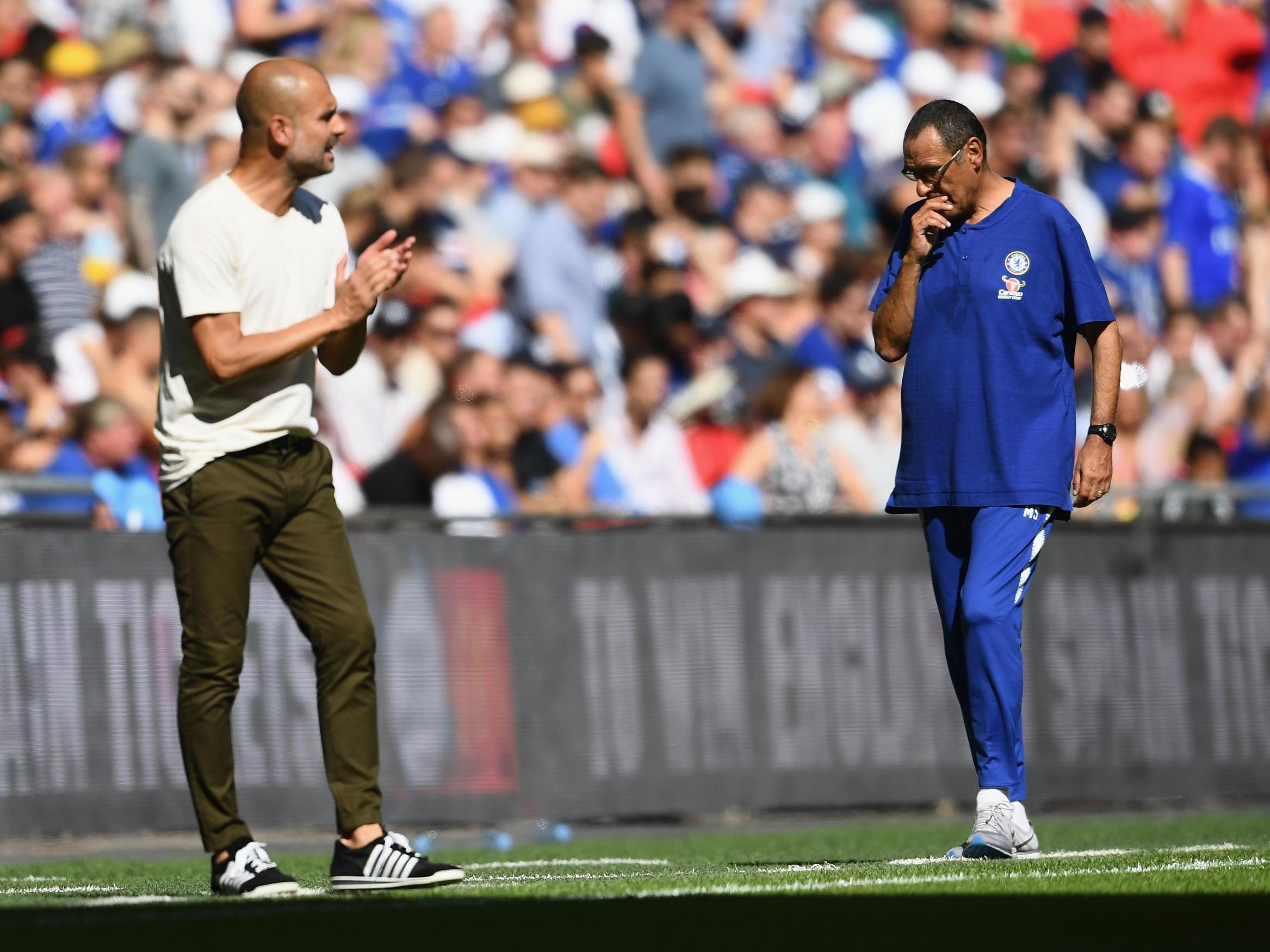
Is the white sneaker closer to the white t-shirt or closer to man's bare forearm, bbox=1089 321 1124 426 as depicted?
man's bare forearm, bbox=1089 321 1124 426

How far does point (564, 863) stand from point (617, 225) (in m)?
6.69

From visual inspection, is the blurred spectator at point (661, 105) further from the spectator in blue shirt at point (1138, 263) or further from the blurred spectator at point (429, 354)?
the spectator in blue shirt at point (1138, 263)

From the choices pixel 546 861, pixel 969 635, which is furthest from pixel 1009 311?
pixel 546 861

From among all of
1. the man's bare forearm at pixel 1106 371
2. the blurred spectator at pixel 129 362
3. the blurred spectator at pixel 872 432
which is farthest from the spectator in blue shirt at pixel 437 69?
the man's bare forearm at pixel 1106 371

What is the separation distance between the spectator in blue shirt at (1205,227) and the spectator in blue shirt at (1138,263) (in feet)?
0.51

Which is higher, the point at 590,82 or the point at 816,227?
the point at 590,82

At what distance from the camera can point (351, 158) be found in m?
13.1

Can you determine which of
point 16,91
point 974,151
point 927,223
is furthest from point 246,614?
point 16,91

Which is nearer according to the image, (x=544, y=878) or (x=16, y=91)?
(x=544, y=878)

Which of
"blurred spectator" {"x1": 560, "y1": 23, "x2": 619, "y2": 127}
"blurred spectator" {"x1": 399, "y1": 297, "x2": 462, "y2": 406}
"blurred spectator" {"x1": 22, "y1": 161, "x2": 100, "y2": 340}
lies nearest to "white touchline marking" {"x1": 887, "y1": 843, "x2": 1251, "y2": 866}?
"blurred spectator" {"x1": 399, "y1": 297, "x2": 462, "y2": 406}

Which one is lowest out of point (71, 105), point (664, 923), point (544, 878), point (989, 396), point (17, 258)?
point (544, 878)

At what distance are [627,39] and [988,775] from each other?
352 inches

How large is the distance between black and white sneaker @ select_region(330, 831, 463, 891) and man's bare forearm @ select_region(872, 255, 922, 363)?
2.28m

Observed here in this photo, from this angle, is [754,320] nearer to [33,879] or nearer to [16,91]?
[16,91]
